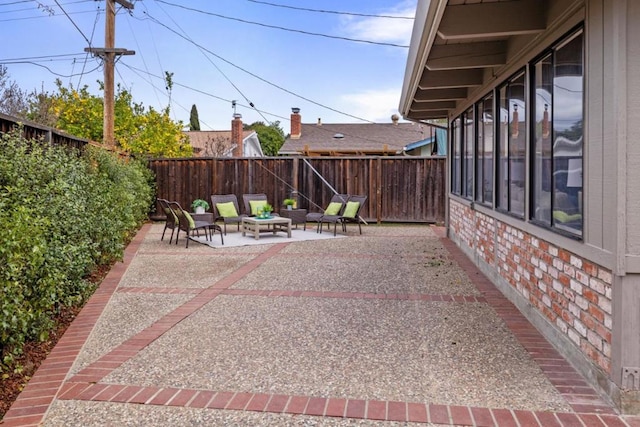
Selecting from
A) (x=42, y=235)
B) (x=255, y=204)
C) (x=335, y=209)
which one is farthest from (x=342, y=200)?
(x=42, y=235)

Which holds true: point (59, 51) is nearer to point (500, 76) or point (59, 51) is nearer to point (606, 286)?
point (500, 76)

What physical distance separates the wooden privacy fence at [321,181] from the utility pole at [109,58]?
2624mm

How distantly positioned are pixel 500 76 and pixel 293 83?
22.0 m

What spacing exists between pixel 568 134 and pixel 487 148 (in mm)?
3082

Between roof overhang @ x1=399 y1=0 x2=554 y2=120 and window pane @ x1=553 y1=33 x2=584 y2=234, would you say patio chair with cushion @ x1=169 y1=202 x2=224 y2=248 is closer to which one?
roof overhang @ x1=399 y1=0 x2=554 y2=120

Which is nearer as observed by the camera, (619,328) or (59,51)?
(619,328)

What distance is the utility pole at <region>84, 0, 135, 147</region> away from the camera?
1124 centimetres

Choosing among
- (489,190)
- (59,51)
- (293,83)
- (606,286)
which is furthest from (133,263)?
(293,83)

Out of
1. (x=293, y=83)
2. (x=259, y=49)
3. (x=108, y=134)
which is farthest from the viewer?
(x=293, y=83)

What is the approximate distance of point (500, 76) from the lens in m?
5.66

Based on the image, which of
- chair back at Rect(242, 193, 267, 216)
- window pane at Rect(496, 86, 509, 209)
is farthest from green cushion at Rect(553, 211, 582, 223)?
chair back at Rect(242, 193, 267, 216)

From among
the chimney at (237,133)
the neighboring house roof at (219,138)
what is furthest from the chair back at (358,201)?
the neighboring house roof at (219,138)

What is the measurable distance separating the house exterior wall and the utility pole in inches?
→ 386

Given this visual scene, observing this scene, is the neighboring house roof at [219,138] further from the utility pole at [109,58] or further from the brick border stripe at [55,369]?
the brick border stripe at [55,369]
